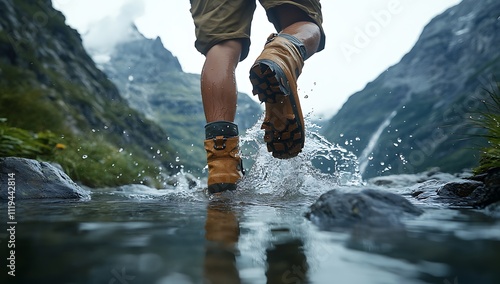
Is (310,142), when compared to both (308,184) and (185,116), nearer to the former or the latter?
(308,184)

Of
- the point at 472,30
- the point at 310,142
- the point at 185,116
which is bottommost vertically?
the point at 310,142

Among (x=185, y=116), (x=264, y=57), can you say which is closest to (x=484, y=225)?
(x=264, y=57)

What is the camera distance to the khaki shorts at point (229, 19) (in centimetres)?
282

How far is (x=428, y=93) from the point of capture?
14812 cm

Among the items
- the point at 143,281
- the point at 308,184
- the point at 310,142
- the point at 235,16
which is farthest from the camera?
the point at 310,142

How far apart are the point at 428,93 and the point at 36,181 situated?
16134 centimetres

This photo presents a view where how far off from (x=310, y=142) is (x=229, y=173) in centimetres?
164

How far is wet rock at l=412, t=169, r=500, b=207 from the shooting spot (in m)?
1.78

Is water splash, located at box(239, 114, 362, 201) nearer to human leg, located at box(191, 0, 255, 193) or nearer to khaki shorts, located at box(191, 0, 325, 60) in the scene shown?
human leg, located at box(191, 0, 255, 193)

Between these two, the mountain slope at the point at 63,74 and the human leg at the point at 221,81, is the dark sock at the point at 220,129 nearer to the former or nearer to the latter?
the human leg at the point at 221,81

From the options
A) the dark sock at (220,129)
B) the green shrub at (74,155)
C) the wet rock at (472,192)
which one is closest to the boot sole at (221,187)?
the dark sock at (220,129)

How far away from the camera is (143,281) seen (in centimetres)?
70

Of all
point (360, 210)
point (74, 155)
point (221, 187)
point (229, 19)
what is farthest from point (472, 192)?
point (74, 155)

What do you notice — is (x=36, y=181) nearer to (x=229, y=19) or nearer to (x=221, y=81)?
(x=221, y=81)
